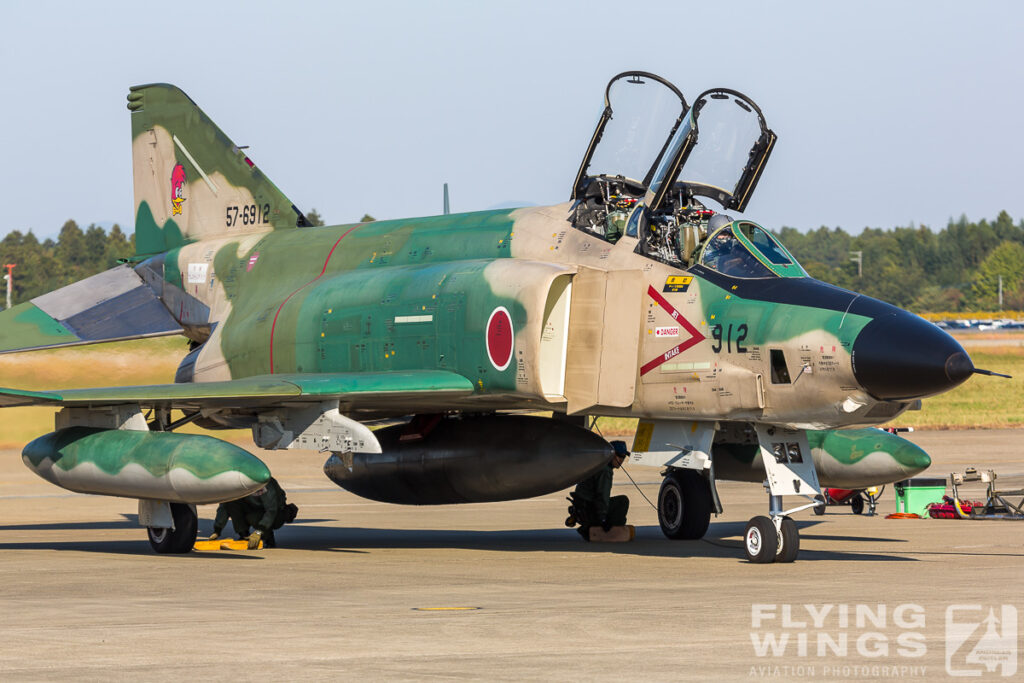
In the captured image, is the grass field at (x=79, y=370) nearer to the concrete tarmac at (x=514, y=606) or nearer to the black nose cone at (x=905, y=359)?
the concrete tarmac at (x=514, y=606)

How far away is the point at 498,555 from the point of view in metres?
14.7

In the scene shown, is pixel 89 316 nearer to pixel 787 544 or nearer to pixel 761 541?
pixel 761 541

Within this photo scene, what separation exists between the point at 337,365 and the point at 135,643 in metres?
7.73

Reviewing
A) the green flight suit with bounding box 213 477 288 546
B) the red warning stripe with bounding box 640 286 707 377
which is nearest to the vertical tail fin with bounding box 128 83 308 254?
the green flight suit with bounding box 213 477 288 546

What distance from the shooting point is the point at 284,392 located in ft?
46.8

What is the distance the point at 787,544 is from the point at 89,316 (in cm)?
1014

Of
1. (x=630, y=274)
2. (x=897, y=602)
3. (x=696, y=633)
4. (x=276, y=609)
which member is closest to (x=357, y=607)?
(x=276, y=609)

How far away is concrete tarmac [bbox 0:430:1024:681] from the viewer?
25.0 ft

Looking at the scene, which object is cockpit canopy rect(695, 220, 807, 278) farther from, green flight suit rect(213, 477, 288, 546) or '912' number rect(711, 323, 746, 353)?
green flight suit rect(213, 477, 288, 546)

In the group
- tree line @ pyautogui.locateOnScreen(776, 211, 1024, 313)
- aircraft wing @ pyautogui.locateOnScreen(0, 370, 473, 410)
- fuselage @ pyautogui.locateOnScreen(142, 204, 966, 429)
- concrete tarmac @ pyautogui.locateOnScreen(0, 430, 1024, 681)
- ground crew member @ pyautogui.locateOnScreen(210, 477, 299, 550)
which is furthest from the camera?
tree line @ pyautogui.locateOnScreen(776, 211, 1024, 313)

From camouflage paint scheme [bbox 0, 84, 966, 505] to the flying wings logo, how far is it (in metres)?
1.30

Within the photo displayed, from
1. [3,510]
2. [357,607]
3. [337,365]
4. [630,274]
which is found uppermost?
[630,274]

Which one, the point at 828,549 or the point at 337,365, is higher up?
the point at 337,365

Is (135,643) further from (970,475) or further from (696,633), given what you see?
(970,475)
